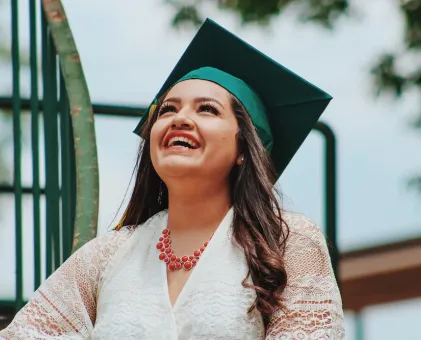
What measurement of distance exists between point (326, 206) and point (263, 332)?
1.92 meters

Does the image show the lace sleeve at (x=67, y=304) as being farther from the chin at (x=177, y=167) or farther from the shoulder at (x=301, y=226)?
the shoulder at (x=301, y=226)

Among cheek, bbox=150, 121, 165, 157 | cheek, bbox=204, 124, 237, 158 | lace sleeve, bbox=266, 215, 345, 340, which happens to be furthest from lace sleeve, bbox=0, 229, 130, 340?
lace sleeve, bbox=266, 215, 345, 340

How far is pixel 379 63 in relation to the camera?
9.31 metres

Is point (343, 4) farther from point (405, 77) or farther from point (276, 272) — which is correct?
point (276, 272)

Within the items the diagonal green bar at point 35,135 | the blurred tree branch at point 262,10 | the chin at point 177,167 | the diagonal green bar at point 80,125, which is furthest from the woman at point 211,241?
the blurred tree branch at point 262,10

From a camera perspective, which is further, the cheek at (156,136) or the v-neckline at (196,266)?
the cheek at (156,136)

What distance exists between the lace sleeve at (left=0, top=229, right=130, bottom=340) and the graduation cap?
0.49 m

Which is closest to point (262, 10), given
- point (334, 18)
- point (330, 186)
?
point (334, 18)

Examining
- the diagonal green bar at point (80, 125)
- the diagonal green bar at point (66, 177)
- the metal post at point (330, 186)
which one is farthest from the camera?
the metal post at point (330, 186)

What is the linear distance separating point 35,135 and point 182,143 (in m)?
1.09

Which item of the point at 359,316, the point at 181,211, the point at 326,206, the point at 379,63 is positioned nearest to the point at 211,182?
the point at 181,211

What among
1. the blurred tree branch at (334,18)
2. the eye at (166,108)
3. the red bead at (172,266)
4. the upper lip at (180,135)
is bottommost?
the red bead at (172,266)

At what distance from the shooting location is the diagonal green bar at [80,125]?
5750 millimetres

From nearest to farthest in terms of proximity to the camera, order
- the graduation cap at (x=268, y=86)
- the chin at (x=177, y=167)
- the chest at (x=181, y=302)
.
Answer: the chest at (x=181, y=302)
the chin at (x=177, y=167)
the graduation cap at (x=268, y=86)
